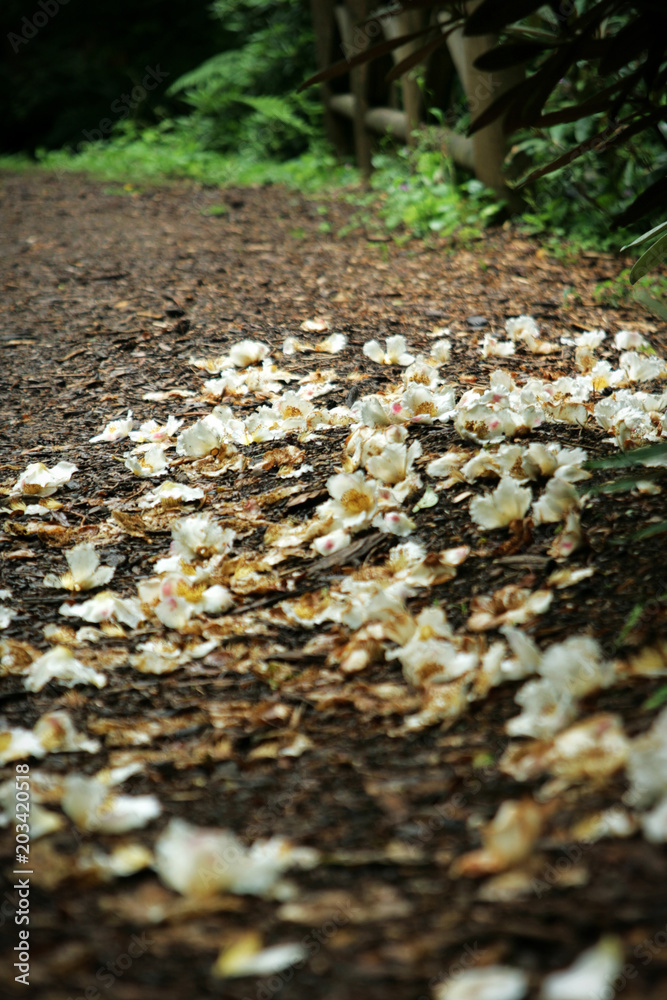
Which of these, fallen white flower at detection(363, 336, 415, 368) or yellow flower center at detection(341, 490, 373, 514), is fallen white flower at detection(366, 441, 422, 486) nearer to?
yellow flower center at detection(341, 490, 373, 514)

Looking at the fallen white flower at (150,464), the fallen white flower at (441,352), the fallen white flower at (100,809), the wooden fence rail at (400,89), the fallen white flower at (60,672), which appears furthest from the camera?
the wooden fence rail at (400,89)

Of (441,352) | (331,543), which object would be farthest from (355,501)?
(441,352)

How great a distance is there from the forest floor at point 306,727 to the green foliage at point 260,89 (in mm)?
5133

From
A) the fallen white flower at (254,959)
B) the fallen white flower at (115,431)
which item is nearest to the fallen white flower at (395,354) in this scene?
the fallen white flower at (115,431)

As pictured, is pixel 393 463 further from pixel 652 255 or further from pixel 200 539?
pixel 652 255

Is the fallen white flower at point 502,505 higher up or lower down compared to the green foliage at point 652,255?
lower down

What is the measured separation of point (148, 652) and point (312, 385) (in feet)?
3.67

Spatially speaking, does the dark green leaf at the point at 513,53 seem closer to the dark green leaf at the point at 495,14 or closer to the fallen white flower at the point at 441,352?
the dark green leaf at the point at 495,14

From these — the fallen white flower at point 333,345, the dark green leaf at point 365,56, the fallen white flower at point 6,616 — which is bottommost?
the fallen white flower at point 333,345

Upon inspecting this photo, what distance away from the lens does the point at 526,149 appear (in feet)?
11.8

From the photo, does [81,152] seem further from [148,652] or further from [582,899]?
[582,899]

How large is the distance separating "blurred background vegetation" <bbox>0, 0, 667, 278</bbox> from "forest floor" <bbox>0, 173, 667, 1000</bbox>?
79 cm

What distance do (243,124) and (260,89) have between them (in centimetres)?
37

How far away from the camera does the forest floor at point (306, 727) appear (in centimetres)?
80
